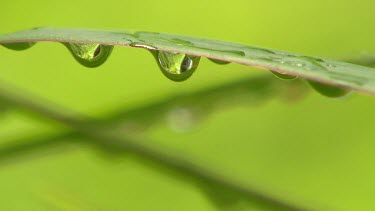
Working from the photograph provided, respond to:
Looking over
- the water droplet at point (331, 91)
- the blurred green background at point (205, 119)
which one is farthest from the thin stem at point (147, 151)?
the water droplet at point (331, 91)

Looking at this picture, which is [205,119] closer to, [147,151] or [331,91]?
[147,151]

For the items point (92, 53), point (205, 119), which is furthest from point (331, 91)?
point (205, 119)

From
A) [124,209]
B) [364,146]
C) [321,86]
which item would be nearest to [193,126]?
[124,209]

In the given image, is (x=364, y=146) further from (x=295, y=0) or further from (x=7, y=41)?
(x=7, y=41)

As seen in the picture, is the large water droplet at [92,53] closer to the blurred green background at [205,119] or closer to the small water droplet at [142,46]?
the small water droplet at [142,46]

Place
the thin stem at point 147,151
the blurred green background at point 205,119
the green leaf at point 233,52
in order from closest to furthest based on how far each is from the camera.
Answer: the green leaf at point 233,52 < the thin stem at point 147,151 < the blurred green background at point 205,119
